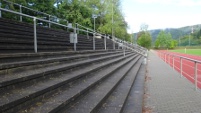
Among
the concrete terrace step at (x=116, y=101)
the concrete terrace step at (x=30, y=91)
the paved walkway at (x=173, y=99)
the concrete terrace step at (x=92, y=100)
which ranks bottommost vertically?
the paved walkway at (x=173, y=99)

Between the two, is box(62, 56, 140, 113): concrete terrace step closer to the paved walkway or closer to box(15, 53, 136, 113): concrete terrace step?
box(15, 53, 136, 113): concrete terrace step

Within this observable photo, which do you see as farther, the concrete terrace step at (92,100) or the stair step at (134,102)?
the stair step at (134,102)

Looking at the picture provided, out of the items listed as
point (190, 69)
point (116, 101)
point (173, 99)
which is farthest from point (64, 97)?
point (190, 69)

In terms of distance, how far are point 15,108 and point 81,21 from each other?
87.1ft

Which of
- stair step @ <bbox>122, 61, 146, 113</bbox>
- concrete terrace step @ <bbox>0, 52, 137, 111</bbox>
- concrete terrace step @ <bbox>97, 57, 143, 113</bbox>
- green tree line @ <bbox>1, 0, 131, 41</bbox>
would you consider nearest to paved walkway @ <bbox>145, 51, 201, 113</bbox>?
stair step @ <bbox>122, 61, 146, 113</bbox>

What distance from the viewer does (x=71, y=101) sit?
3602 millimetres

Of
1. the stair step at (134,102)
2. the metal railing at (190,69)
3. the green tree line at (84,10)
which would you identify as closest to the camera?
the stair step at (134,102)

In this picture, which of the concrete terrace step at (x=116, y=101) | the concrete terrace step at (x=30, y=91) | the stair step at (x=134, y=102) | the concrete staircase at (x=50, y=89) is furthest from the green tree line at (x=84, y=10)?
the concrete terrace step at (x=30, y=91)

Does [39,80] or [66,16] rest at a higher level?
[66,16]

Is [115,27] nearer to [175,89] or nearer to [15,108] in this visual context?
[175,89]

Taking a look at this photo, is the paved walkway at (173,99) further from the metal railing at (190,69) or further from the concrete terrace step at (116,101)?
the concrete terrace step at (116,101)

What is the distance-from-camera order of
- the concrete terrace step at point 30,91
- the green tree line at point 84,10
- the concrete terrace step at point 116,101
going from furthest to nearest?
the green tree line at point 84,10, the concrete terrace step at point 116,101, the concrete terrace step at point 30,91

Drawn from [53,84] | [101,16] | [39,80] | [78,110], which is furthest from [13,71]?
[101,16]

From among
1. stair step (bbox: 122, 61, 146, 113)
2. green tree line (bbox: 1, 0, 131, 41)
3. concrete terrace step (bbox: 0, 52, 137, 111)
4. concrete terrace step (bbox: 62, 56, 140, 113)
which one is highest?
green tree line (bbox: 1, 0, 131, 41)
